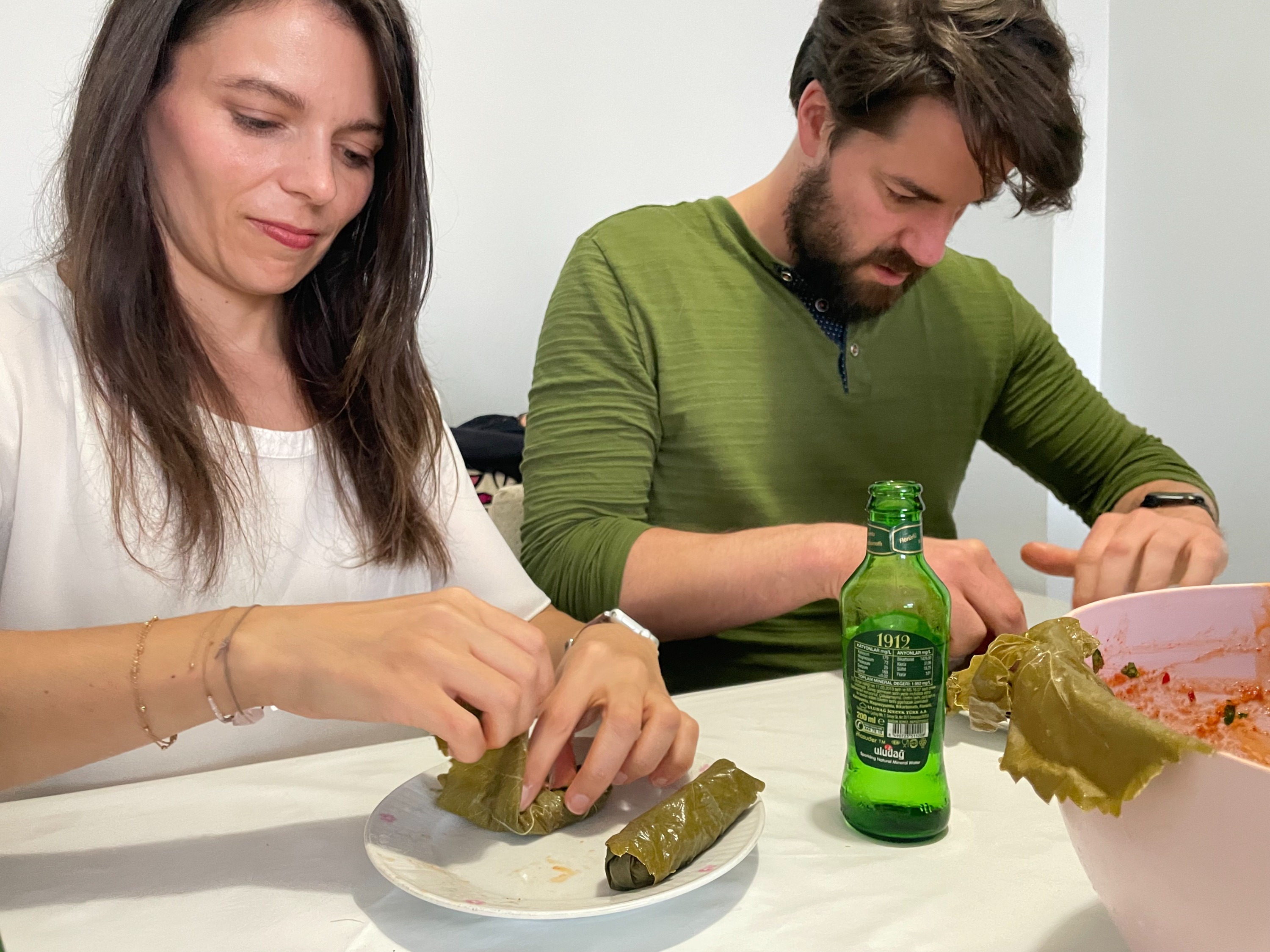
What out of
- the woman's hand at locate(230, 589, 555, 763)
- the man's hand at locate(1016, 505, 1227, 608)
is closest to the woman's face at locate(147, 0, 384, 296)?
the woman's hand at locate(230, 589, 555, 763)

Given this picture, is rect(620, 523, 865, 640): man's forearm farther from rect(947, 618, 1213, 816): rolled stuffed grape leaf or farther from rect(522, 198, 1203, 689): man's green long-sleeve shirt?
rect(947, 618, 1213, 816): rolled stuffed grape leaf

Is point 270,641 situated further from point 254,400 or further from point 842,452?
point 842,452

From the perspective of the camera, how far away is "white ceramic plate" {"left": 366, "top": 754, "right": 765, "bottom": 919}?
2.04 ft

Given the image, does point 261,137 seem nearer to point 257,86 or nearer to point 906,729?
point 257,86

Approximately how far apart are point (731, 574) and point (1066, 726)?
0.73 m

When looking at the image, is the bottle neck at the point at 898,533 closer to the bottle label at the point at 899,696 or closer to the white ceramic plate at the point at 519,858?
the bottle label at the point at 899,696

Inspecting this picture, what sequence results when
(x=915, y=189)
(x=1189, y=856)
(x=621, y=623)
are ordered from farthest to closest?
1. (x=915, y=189)
2. (x=621, y=623)
3. (x=1189, y=856)

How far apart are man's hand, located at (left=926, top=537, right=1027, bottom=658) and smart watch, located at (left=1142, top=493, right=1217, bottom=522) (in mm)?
514

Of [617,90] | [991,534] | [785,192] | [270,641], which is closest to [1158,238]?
[991,534]

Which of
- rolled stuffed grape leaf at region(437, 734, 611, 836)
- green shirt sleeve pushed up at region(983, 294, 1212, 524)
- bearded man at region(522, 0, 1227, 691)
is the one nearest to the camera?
rolled stuffed grape leaf at region(437, 734, 611, 836)

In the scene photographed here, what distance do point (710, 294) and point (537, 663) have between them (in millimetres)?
900

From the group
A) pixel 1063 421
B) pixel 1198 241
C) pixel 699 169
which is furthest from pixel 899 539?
pixel 699 169

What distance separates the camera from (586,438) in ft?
4.61

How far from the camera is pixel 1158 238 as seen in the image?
9.39ft
